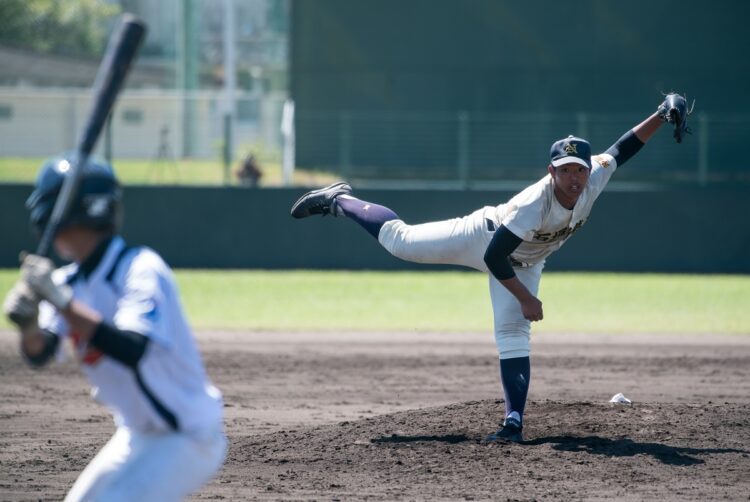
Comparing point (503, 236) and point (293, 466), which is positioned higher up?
point (503, 236)

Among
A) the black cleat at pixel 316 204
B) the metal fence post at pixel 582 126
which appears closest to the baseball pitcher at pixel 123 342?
the black cleat at pixel 316 204

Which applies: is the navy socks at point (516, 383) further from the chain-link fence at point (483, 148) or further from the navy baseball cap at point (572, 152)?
the chain-link fence at point (483, 148)

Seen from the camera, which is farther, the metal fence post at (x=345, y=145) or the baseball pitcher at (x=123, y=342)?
the metal fence post at (x=345, y=145)

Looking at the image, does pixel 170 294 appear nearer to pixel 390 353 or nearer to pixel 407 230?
pixel 407 230

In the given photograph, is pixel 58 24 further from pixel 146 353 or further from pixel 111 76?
pixel 146 353

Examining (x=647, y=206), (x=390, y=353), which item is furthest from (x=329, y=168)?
(x=390, y=353)

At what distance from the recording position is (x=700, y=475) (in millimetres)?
6379

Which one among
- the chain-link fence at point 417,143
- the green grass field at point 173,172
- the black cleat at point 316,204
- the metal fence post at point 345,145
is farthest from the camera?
the green grass field at point 173,172

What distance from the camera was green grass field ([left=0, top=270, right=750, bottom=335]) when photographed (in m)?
13.6

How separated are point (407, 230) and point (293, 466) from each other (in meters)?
1.92

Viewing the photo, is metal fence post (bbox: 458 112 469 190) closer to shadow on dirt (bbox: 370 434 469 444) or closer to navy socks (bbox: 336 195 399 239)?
navy socks (bbox: 336 195 399 239)

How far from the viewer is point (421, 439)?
7195 millimetres

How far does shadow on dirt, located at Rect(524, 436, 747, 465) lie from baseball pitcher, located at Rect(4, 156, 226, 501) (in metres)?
3.58

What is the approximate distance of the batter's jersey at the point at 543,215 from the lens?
21.8 feet
